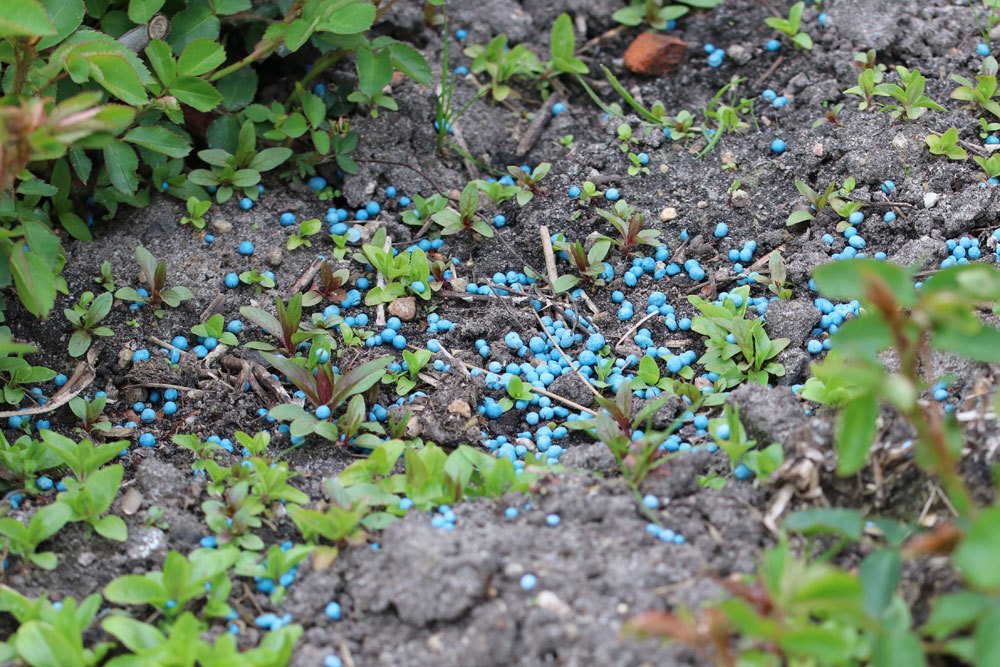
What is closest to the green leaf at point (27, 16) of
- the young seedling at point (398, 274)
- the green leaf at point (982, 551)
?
the young seedling at point (398, 274)

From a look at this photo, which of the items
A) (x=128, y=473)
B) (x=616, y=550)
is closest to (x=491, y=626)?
(x=616, y=550)

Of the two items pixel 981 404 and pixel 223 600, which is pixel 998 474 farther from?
pixel 223 600

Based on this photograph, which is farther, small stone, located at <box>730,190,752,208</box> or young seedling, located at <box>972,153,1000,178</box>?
small stone, located at <box>730,190,752,208</box>

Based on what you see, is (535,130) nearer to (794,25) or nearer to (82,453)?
(794,25)

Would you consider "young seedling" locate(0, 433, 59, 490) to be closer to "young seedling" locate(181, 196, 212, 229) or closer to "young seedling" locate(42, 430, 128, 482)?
"young seedling" locate(42, 430, 128, 482)

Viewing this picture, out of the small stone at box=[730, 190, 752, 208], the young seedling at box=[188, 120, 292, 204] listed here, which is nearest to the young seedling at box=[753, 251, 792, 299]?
the small stone at box=[730, 190, 752, 208]
